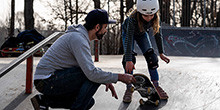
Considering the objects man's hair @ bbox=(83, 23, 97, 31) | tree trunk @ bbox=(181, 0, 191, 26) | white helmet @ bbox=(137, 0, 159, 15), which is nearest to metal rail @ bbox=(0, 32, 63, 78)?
man's hair @ bbox=(83, 23, 97, 31)

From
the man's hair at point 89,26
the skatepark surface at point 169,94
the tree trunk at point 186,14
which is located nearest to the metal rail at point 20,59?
the skatepark surface at point 169,94

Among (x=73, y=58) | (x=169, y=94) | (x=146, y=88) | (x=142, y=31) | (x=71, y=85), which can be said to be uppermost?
(x=142, y=31)

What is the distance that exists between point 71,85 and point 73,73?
118 millimetres

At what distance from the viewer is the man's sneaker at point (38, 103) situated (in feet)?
8.08

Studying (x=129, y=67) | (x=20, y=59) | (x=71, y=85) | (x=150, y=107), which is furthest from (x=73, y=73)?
(x=150, y=107)

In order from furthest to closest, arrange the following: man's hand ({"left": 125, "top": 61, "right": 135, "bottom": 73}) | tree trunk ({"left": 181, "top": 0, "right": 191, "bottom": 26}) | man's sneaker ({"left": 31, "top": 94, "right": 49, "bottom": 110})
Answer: tree trunk ({"left": 181, "top": 0, "right": 191, "bottom": 26}), man's hand ({"left": 125, "top": 61, "right": 135, "bottom": 73}), man's sneaker ({"left": 31, "top": 94, "right": 49, "bottom": 110})

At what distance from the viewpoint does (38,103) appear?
2.47 m

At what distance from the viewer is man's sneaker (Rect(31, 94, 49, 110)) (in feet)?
8.08

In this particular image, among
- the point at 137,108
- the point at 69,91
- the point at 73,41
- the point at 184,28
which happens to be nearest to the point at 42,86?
the point at 69,91

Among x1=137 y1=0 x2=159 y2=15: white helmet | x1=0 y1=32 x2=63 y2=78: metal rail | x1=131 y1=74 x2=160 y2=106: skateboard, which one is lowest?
x1=131 y1=74 x2=160 y2=106: skateboard

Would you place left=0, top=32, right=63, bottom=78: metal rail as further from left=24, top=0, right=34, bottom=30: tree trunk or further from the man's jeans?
left=24, top=0, right=34, bottom=30: tree trunk

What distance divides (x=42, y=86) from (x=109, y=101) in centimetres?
142

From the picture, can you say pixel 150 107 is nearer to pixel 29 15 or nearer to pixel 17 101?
pixel 17 101

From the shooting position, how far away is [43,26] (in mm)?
20438
